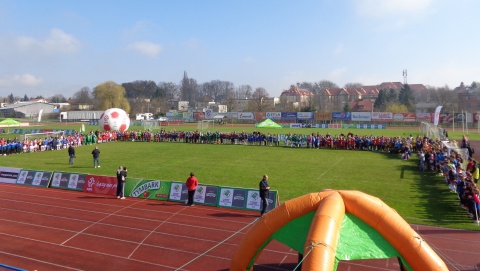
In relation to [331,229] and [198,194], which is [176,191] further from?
[331,229]

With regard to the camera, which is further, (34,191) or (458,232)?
(34,191)

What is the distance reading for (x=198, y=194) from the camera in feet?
54.2

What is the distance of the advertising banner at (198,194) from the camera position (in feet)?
53.2

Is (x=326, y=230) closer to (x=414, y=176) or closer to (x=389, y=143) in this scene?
(x=414, y=176)

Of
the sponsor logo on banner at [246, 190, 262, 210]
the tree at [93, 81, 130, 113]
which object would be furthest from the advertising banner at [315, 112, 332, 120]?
the sponsor logo on banner at [246, 190, 262, 210]

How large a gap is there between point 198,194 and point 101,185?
544 centimetres

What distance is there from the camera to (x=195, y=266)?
9.98 meters

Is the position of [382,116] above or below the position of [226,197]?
above

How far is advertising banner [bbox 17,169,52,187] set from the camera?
20125mm

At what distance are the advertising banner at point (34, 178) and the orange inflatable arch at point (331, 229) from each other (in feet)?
55.3

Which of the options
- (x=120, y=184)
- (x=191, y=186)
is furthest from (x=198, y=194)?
(x=120, y=184)

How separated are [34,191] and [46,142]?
18858 mm

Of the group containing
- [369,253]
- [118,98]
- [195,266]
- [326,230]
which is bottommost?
[195,266]

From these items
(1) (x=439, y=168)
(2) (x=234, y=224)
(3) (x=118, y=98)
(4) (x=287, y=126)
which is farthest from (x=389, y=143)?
(3) (x=118, y=98)
